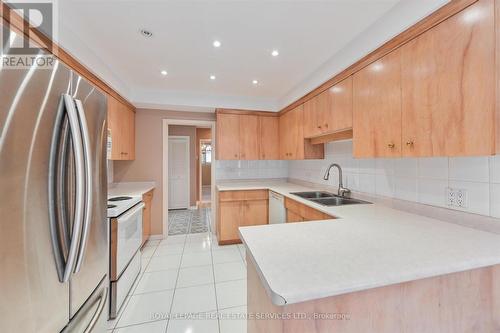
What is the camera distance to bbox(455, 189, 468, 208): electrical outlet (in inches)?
51.5

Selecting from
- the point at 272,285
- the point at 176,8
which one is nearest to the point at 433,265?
the point at 272,285

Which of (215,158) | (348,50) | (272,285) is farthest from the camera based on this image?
(215,158)

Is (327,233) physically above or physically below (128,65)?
below

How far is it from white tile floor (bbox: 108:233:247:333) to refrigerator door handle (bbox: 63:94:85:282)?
1.22 meters

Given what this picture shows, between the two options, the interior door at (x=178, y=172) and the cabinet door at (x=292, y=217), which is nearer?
the cabinet door at (x=292, y=217)

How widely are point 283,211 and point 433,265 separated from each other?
1.89 meters

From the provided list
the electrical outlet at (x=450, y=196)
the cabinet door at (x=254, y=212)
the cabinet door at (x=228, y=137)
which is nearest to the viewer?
the electrical outlet at (x=450, y=196)

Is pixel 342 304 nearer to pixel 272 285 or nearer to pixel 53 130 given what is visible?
pixel 272 285

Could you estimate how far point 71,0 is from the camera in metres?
1.41

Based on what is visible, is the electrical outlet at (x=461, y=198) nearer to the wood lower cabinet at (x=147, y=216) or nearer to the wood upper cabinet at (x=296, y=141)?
the wood upper cabinet at (x=296, y=141)

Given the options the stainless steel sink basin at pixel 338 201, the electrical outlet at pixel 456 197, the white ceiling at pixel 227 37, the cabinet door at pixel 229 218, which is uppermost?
the white ceiling at pixel 227 37

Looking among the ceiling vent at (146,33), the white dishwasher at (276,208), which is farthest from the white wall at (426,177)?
the ceiling vent at (146,33)

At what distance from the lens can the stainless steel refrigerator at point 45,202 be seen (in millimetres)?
622

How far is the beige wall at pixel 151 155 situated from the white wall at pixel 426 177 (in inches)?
112
